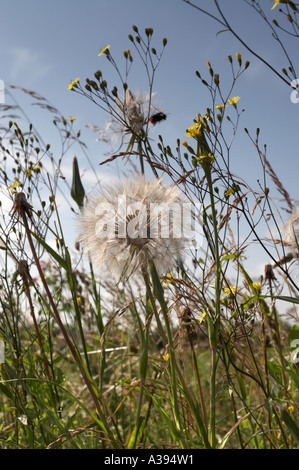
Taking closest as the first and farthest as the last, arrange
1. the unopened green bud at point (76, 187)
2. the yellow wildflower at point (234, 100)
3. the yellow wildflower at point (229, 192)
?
1. the yellow wildflower at point (229, 192)
2. the yellow wildflower at point (234, 100)
3. the unopened green bud at point (76, 187)

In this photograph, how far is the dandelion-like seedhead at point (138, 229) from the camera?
185 centimetres

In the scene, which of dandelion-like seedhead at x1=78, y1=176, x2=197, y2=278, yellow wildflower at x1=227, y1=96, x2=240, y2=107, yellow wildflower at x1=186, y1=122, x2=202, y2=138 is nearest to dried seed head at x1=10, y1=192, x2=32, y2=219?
dandelion-like seedhead at x1=78, y1=176, x2=197, y2=278

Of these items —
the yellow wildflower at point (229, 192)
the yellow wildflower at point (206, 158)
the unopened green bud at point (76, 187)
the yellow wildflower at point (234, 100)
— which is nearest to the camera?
the yellow wildflower at point (206, 158)

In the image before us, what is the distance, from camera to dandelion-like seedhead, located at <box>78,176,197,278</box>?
72.9 inches

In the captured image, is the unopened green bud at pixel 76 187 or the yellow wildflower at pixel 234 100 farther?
the unopened green bud at pixel 76 187

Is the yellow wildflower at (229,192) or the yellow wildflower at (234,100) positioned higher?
the yellow wildflower at (234,100)

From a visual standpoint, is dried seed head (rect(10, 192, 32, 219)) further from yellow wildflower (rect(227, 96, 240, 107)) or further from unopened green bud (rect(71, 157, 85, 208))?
yellow wildflower (rect(227, 96, 240, 107))

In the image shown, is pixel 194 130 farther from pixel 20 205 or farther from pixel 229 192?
pixel 20 205

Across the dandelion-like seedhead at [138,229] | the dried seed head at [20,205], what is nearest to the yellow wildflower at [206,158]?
the dandelion-like seedhead at [138,229]

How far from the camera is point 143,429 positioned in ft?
6.47

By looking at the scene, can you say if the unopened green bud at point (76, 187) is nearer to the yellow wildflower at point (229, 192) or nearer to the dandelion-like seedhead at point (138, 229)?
the dandelion-like seedhead at point (138, 229)
